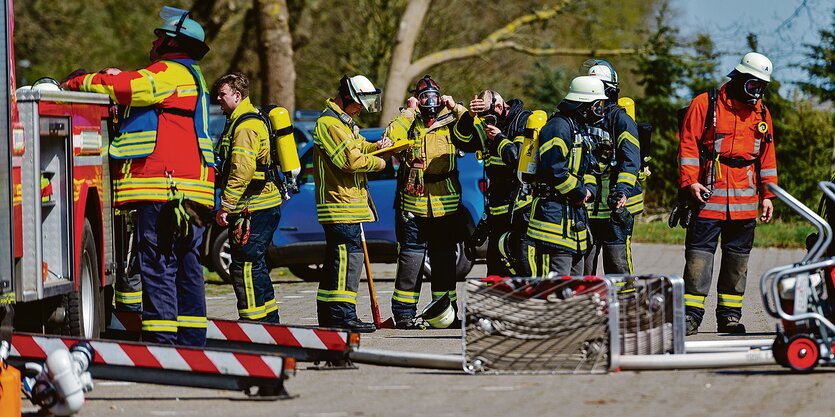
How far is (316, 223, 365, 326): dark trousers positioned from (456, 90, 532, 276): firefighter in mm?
1135

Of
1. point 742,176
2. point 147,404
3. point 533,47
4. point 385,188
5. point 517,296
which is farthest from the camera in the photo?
point 533,47

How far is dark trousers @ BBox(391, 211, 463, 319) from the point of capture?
38.9 feet

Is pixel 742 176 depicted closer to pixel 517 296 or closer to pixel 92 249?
pixel 517 296

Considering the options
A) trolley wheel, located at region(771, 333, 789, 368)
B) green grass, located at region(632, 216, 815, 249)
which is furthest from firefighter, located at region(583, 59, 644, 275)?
green grass, located at region(632, 216, 815, 249)

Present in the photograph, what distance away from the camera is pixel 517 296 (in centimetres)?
871

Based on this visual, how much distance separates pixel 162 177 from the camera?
30.0 ft

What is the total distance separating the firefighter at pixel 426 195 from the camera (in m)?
11.6

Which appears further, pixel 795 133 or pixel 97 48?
pixel 97 48

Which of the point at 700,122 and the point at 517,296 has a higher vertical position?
the point at 700,122

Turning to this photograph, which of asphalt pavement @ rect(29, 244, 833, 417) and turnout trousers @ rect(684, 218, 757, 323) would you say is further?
turnout trousers @ rect(684, 218, 757, 323)

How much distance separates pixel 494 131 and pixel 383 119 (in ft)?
60.2

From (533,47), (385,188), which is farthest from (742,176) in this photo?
(533,47)

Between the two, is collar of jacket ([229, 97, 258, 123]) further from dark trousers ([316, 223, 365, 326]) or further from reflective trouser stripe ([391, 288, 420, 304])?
reflective trouser stripe ([391, 288, 420, 304])

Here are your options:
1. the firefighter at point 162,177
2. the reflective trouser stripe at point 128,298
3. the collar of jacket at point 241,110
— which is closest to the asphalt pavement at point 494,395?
the firefighter at point 162,177
